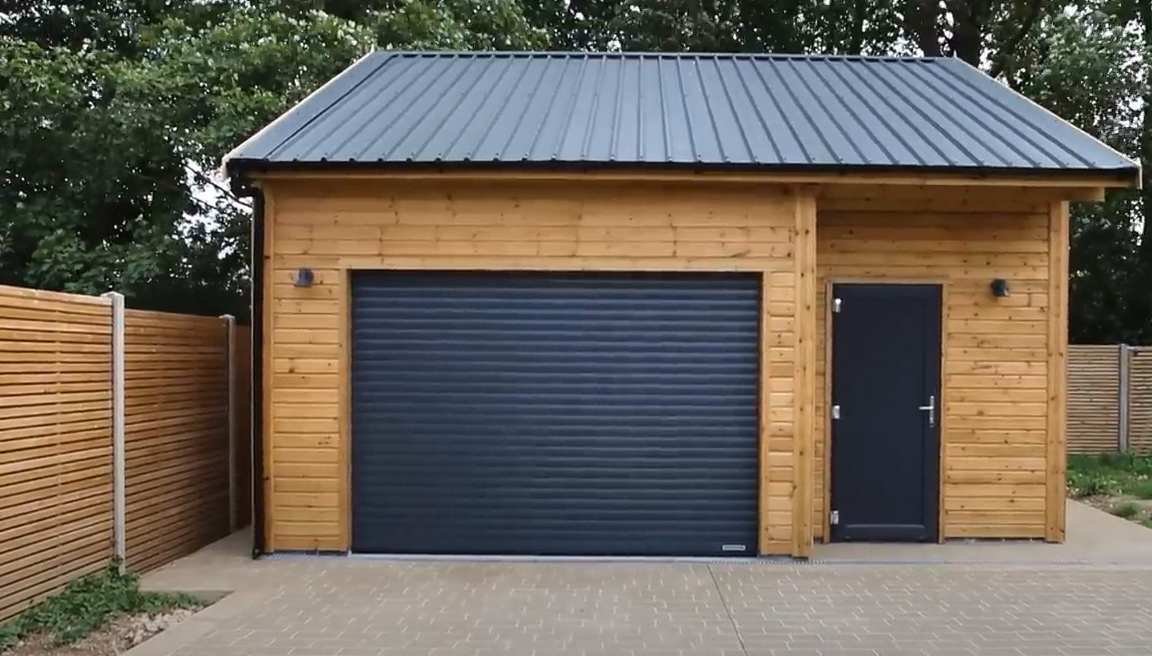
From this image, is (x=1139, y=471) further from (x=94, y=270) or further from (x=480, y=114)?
(x=94, y=270)

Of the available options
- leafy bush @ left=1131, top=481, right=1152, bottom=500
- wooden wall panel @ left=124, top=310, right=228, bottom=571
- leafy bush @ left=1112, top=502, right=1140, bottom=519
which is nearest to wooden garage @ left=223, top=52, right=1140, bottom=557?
wooden wall panel @ left=124, top=310, right=228, bottom=571

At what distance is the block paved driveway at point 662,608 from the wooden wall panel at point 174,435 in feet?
1.05

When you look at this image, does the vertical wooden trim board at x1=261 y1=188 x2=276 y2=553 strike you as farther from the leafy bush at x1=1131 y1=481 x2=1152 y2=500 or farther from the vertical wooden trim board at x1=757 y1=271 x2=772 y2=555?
the leafy bush at x1=1131 y1=481 x2=1152 y2=500

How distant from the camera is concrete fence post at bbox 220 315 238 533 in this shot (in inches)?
356

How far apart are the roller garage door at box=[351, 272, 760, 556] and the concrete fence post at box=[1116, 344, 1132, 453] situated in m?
9.86

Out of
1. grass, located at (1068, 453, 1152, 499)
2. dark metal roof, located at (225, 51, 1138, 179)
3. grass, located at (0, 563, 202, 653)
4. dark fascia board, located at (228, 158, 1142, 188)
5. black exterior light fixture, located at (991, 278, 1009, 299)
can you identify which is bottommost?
grass, located at (1068, 453, 1152, 499)

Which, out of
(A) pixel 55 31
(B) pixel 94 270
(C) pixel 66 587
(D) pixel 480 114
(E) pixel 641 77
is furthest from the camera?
(A) pixel 55 31

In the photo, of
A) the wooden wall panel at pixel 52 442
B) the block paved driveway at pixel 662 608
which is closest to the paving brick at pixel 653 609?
the block paved driveway at pixel 662 608

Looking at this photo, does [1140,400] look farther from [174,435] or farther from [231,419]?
[174,435]

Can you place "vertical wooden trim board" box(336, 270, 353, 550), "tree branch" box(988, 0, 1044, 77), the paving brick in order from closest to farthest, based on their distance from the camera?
the paving brick → "vertical wooden trim board" box(336, 270, 353, 550) → "tree branch" box(988, 0, 1044, 77)

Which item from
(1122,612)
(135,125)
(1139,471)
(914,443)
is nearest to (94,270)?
(135,125)

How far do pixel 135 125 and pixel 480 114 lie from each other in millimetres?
5046

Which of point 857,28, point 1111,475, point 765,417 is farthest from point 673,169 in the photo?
point 857,28

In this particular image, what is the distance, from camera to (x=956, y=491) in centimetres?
864
